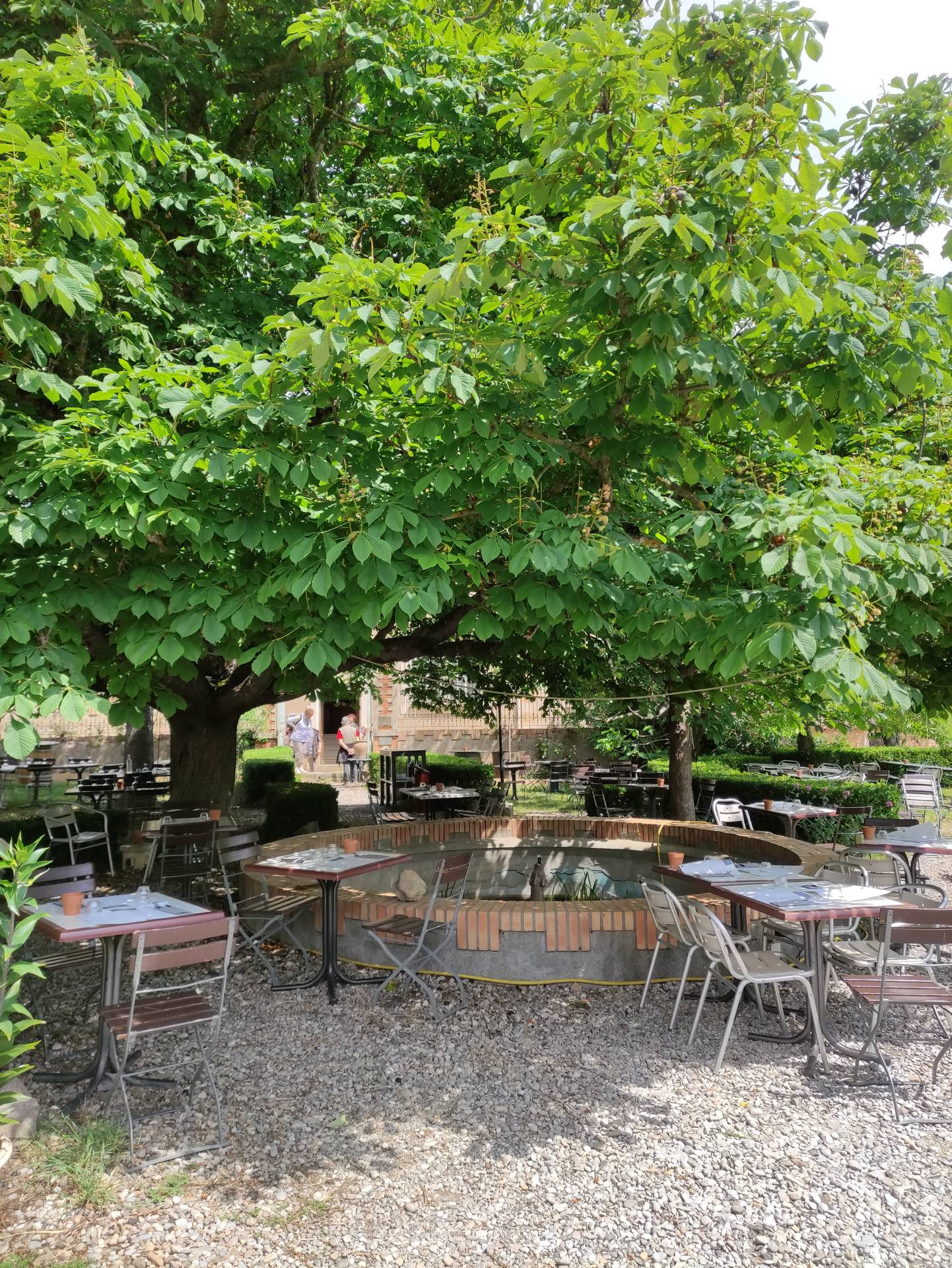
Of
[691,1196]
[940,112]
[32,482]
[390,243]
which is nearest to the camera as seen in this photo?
[691,1196]

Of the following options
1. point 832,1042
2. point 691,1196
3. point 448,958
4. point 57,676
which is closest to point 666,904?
point 832,1042

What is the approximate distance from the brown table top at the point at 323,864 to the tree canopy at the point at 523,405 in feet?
4.48

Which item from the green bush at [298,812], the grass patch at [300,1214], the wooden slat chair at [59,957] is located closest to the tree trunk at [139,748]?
the green bush at [298,812]

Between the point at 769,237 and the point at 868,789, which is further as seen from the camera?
the point at 868,789

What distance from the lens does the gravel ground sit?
2.78 m

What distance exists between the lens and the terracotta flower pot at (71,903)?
4066 mm

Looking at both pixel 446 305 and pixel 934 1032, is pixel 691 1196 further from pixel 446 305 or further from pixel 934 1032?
pixel 446 305

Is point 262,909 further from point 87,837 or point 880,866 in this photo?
point 880,866

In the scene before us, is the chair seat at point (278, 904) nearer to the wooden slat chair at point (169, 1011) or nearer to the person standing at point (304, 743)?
the wooden slat chair at point (169, 1011)

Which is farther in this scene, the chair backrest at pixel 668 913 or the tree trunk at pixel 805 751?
the tree trunk at pixel 805 751

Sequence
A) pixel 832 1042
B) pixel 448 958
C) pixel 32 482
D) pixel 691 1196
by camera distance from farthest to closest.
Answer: pixel 448 958 < pixel 832 1042 < pixel 32 482 < pixel 691 1196

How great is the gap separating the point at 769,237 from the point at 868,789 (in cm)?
1064

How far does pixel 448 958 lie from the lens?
5.46m

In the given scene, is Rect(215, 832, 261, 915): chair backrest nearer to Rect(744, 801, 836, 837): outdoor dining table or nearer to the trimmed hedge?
Rect(744, 801, 836, 837): outdoor dining table
